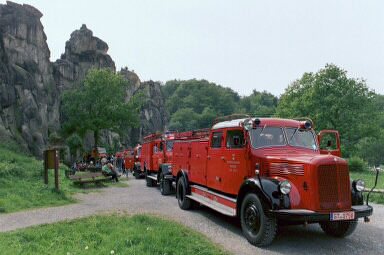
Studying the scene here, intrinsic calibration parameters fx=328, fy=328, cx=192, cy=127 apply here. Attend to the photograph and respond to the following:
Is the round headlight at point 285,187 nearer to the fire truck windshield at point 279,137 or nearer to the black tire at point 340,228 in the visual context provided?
the fire truck windshield at point 279,137

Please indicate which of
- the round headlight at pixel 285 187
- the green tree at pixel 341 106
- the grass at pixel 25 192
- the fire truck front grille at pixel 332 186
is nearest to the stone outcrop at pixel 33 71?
the grass at pixel 25 192

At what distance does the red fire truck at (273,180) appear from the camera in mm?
6328

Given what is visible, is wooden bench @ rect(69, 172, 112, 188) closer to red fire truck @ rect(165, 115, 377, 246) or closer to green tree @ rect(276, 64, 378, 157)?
red fire truck @ rect(165, 115, 377, 246)

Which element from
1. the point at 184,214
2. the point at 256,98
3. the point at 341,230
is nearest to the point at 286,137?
the point at 341,230

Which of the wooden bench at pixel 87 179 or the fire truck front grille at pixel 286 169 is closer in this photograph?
the fire truck front grille at pixel 286 169

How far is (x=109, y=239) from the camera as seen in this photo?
6543 millimetres

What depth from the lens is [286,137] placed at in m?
8.07

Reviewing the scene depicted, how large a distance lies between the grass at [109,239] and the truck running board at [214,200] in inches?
39.9

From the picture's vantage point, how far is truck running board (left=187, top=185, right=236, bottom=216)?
7887 mm

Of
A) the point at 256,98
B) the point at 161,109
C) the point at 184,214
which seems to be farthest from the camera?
the point at 256,98

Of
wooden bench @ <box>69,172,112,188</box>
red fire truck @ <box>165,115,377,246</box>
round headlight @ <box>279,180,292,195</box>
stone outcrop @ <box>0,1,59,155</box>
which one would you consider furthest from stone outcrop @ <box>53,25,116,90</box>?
round headlight @ <box>279,180,292,195</box>

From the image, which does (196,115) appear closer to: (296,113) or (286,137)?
(296,113)

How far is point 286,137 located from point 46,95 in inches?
1541

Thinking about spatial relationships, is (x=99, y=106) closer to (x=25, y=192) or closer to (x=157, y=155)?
(x=157, y=155)
